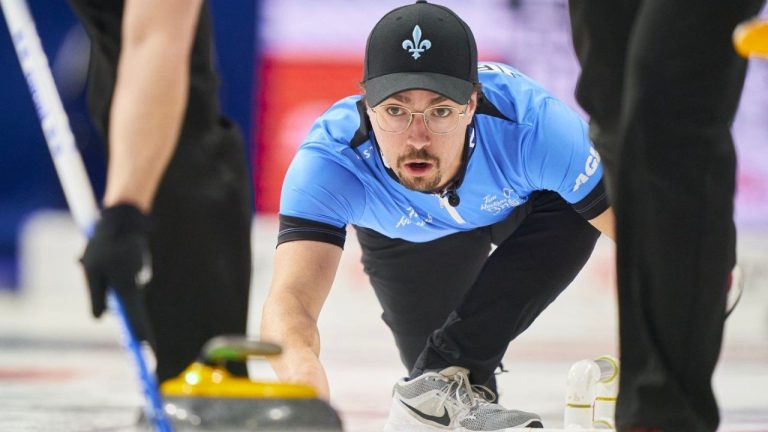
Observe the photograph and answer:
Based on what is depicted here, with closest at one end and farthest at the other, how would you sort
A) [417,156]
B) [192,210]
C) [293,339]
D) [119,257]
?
1. [119,257]
2. [192,210]
3. [293,339]
4. [417,156]

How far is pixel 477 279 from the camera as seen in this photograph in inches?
125

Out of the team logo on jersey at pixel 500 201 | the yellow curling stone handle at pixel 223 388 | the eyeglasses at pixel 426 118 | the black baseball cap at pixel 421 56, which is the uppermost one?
the black baseball cap at pixel 421 56

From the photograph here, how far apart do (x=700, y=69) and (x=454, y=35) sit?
1.07 meters

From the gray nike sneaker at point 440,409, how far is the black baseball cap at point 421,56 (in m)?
0.65

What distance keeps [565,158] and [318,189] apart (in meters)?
0.56

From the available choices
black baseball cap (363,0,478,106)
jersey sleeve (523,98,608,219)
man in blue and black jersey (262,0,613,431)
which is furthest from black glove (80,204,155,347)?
jersey sleeve (523,98,608,219)

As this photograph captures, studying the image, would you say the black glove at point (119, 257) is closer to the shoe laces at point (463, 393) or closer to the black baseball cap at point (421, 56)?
the black baseball cap at point (421, 56)

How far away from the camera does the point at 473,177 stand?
3.00m

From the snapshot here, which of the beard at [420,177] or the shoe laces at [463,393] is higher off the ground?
the beard at [420,177]

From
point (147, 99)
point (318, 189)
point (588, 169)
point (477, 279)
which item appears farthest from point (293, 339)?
point (147, 99)

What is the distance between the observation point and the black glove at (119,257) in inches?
64.6

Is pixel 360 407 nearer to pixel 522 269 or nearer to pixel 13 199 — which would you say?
pixel 522 269

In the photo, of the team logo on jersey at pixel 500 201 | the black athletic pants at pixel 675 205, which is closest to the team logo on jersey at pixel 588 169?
the team logo on jersey at pixel 500 201

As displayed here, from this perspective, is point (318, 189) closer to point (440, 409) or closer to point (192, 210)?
point (440, 409)
